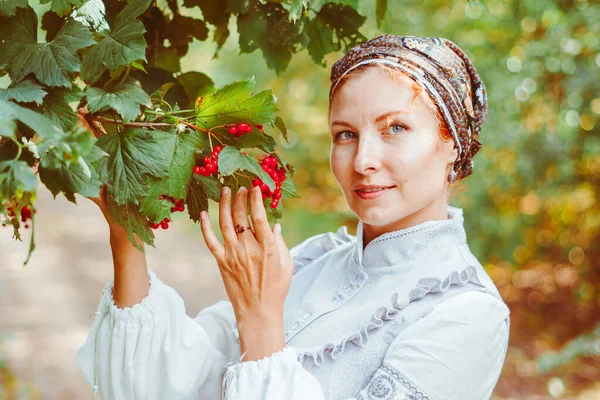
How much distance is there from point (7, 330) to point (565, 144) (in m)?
5.51

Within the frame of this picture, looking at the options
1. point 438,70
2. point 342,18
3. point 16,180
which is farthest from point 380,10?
point 16,180

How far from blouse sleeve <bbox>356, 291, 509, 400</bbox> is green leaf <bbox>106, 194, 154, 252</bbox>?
0.66 metres

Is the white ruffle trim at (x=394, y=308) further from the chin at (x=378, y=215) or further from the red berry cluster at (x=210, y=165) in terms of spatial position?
the red berry cluster at (x=210, y=165)

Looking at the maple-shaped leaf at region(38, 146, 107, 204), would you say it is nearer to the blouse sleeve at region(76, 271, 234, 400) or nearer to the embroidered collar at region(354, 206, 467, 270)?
the blouse sleeve at region(76, 271, 234, 400)

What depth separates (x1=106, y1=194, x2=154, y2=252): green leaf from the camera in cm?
133

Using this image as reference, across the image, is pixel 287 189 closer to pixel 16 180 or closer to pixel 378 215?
pixel 378 215

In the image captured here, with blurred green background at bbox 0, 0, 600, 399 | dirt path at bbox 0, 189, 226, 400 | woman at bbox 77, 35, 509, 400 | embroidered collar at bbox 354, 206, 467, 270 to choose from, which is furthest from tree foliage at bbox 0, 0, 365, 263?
dirt path at bbox 0, 189, 226, 400

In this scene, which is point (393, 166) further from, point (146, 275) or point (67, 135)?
point (67, 135)

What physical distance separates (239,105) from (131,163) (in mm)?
251

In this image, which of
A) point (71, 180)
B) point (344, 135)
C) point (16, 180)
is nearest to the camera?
point (16, 180)

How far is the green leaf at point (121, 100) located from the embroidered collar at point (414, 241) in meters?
0.92

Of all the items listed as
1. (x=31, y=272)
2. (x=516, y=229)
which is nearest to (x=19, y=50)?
(x=516, y=229)

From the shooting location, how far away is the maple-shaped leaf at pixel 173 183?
4.21 feet

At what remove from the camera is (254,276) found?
1512mm
